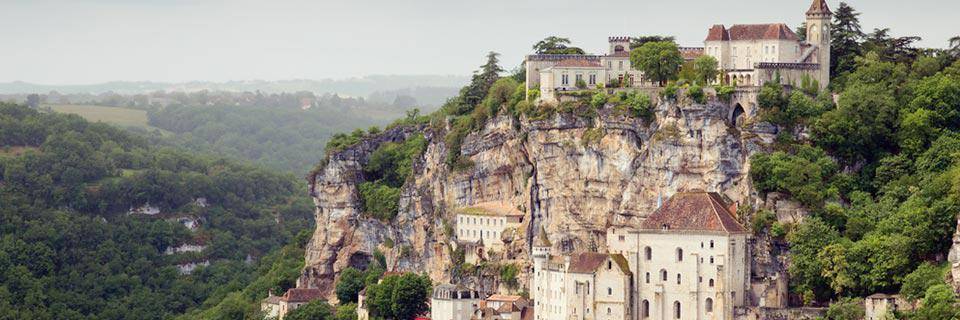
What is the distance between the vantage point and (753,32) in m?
104

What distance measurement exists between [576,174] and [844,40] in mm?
16920

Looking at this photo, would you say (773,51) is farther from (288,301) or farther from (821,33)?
(288,301)

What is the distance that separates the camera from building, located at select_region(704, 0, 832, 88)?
101 metres

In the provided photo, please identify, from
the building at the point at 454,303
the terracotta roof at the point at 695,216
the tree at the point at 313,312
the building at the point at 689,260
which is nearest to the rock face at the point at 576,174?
the terracotta roof at the point at 695,216

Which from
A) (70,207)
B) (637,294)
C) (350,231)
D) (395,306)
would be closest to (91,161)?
(70,207)

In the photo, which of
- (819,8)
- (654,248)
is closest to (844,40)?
(819,8)

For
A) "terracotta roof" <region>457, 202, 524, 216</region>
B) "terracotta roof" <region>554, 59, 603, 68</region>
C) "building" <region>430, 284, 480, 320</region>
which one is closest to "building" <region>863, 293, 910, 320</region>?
"building" <region>430, 284, 480, 320</region>

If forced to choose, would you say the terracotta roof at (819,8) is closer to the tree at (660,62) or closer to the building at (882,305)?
the tree at (660,62)

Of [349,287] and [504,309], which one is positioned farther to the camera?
[349,287]

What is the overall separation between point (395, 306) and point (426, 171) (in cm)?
1205

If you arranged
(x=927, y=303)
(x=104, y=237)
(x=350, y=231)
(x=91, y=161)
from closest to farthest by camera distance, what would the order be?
(x=927, y=303) < (x=350, y=231) < (x=104, y=237) < (x=91, y=161)

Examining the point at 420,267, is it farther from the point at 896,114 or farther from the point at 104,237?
the point at 104,237

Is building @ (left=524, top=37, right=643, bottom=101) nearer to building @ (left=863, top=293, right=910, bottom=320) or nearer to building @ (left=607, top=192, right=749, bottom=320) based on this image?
building @ (left=607, top=192, right=749, bottom=320)

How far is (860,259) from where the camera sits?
91.5m
